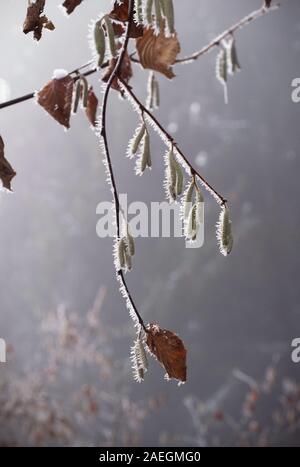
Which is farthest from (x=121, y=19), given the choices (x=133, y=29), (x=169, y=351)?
(x=169, y=351)

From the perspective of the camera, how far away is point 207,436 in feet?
17.1

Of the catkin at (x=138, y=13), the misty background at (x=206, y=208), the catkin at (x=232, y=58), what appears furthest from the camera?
the misty background at (x=206, y=208)

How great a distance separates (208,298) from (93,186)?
282cm

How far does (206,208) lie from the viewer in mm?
7164


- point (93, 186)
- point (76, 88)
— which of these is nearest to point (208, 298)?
point (93, 186)

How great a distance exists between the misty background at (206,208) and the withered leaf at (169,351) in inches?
222

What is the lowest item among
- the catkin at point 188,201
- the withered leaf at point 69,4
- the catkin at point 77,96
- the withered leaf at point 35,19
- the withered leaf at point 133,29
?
the catkin at point 188,201

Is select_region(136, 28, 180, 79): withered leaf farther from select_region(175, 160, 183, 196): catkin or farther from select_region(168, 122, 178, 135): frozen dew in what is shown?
select_region(168, 122, 178, 135): frozen dew

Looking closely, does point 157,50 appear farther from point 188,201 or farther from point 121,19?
point 188,201

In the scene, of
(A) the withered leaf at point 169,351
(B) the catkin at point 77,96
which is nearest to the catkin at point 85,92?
(B) the catkin at point 77,96

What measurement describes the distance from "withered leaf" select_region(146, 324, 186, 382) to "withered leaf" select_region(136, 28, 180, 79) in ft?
0.81

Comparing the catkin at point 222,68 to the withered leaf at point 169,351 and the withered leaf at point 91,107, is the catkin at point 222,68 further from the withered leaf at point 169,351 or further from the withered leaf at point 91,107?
the withered leaf at point 169,351

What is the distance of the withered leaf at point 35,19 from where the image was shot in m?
0.45
